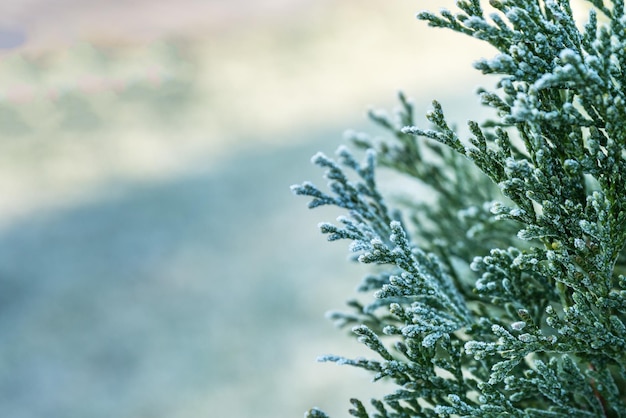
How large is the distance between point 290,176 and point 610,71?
6326 mm

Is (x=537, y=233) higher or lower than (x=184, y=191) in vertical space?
lower

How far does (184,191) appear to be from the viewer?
7.00 meters

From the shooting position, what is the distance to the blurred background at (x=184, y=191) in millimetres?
5133

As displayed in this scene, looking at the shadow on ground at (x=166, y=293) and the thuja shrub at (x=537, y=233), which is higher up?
the shadow on ground at (x=166, y=293)

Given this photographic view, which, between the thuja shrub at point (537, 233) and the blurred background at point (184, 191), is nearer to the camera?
the thuja shrub at point (537, 233)

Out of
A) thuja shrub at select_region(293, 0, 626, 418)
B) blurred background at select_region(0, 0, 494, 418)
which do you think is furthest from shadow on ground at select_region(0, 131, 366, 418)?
thuja shrub at select_region(293, 0, 626, 418)

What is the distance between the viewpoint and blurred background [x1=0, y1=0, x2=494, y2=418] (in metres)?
5.13

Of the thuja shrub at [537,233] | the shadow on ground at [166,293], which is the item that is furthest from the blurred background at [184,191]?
the thuja shrub at [537,233]

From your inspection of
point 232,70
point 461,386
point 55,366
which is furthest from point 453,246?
point 232,70

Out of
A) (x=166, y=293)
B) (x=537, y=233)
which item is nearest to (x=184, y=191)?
(x=166, y=293)

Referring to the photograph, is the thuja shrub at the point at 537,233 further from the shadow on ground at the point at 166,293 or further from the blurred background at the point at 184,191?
the shadow on ground at the point at 166,293

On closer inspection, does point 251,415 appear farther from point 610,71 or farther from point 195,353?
point 610,71

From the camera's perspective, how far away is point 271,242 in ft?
20.8

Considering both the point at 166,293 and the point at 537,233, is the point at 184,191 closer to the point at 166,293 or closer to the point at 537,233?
the point at 166,293
